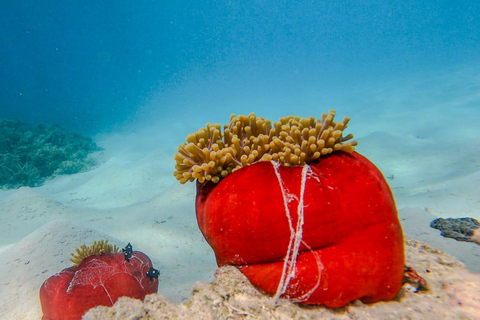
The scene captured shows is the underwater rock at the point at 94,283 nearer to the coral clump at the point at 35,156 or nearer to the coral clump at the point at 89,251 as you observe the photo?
the coral clump at the point at 89,251

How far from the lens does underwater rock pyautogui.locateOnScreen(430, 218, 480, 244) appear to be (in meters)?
2.32

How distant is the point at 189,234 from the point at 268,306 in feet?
9.53

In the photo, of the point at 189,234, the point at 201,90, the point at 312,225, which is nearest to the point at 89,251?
the point at 189,234

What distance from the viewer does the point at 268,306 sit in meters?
1.23

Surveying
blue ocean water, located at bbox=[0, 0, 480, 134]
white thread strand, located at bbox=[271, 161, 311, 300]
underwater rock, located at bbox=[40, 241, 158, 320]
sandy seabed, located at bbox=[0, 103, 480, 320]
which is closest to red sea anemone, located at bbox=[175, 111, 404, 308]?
white thread strand, located at bbox=[271, 161, 311, 300]

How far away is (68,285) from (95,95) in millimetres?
46398

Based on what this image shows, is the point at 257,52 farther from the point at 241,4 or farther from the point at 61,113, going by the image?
the point at 61,113

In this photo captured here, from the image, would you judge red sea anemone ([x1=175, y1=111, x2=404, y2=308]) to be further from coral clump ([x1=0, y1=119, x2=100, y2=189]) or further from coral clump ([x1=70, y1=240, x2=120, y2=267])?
coral clump ([x1=0, y1=119, x2=100, y2=189])

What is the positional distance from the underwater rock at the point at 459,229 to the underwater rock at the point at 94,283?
3.06m

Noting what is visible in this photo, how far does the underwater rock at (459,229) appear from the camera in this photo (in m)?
2.32

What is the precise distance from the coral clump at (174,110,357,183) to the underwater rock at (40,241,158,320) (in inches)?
55.0

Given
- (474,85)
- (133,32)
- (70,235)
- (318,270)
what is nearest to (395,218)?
(318,270)

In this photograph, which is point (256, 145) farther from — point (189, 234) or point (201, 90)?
point (201, 90)

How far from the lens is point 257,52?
75688 millimetres
